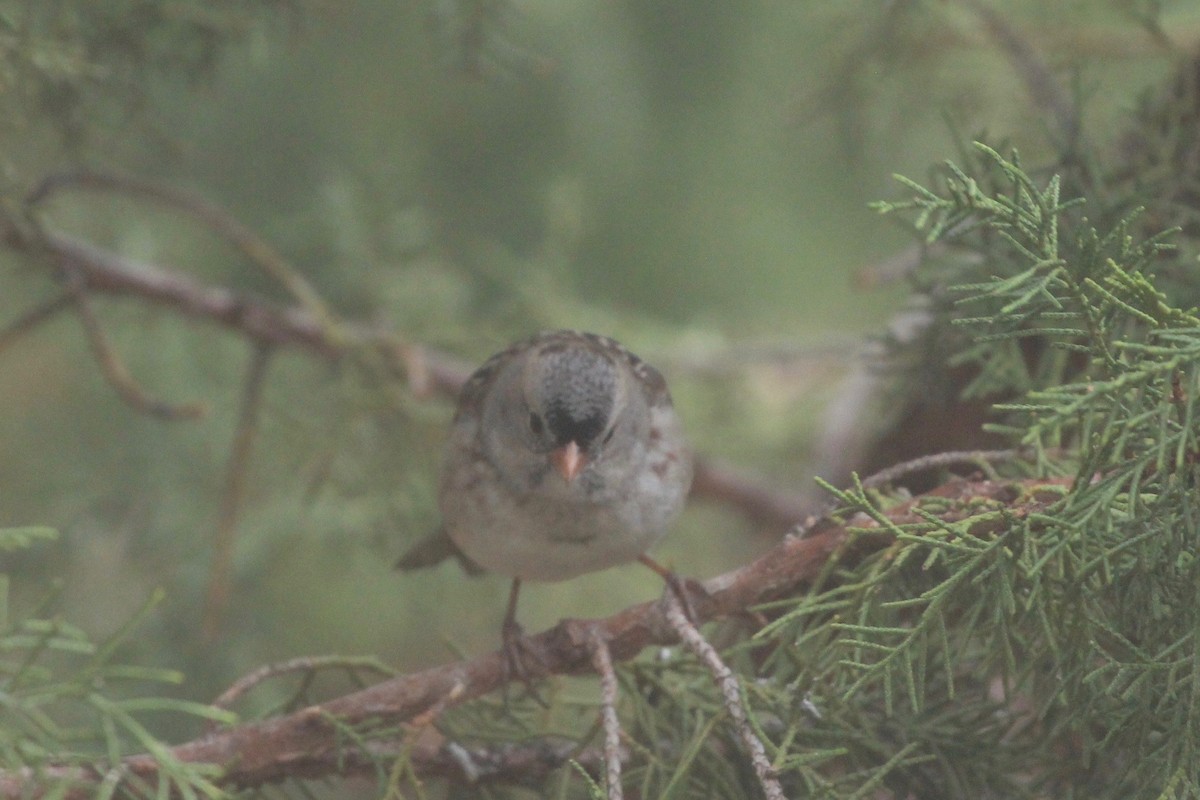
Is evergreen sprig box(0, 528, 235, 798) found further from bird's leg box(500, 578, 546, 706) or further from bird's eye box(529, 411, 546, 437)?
bird's eye box(529, 411, 546, 437)

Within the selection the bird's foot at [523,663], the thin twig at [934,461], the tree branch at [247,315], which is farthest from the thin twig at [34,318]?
the thin twig at [934,461]

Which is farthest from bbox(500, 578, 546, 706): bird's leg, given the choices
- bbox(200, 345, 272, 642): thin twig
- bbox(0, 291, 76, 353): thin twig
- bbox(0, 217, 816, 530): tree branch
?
bbox(0, 291, 76, 353): thin twig

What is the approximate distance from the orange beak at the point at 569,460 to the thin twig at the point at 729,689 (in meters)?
0.48

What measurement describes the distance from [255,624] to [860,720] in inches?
90.0

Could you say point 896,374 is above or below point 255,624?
above

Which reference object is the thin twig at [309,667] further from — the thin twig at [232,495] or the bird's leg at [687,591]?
the thin twig at [232,495]

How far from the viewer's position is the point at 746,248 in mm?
4324

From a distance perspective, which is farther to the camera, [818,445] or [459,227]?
[459,227]

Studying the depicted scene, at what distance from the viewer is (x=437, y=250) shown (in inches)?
149

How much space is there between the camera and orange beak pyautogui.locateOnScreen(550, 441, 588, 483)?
83.9 inches

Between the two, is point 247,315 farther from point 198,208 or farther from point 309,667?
point 309,667

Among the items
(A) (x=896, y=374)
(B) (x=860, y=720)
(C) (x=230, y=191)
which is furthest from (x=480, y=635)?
(B) (x=860, y=720)

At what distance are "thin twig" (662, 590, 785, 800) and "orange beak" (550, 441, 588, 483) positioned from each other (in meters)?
0.48

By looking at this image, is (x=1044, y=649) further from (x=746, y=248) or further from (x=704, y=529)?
(x=746, y=248)
